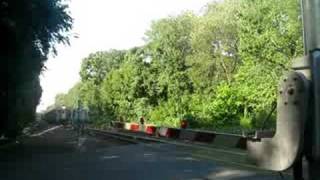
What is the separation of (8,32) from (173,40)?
229 feet

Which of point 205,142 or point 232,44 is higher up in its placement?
point 232,44

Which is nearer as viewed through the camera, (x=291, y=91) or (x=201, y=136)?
(x=291, y=91)

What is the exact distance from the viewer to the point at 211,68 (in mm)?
91438

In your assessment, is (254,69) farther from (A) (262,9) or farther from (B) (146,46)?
(B) (146,46)

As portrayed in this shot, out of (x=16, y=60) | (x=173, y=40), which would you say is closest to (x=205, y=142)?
(x=16, y=60)

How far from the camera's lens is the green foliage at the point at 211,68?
62906 mm

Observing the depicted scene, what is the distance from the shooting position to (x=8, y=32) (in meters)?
30.1

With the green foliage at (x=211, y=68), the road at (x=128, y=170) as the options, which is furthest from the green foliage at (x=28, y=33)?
the green foliage at (x=211, y=68)

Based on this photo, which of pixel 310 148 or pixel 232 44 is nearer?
pixel 310 148

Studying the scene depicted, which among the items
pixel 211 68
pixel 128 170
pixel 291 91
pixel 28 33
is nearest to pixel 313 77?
pixel 291 91

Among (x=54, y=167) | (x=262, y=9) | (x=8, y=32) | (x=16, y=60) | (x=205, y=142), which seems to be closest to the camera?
(x=54, y=167)

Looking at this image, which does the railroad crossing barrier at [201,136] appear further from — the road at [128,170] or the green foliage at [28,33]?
the green foliage at [28,33]

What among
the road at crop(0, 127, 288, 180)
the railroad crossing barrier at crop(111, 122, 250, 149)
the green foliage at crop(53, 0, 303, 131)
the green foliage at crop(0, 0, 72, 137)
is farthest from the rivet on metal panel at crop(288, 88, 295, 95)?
the green foliage at crop(53, 0, 303, 131)

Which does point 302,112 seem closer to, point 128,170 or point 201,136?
point 128,170
